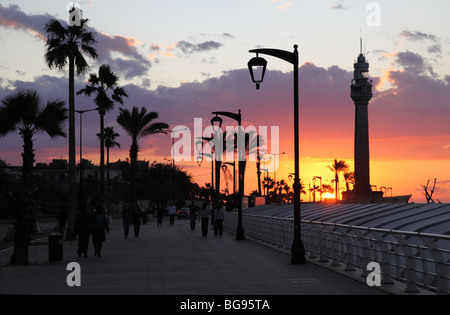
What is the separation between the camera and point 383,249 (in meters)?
14.7

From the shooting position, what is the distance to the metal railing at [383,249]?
1232cm

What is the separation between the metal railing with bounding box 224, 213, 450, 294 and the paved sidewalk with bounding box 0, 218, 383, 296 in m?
0.70

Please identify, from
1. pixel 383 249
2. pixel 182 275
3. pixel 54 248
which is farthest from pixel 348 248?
pixel 54 248

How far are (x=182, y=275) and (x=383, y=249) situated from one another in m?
4.89

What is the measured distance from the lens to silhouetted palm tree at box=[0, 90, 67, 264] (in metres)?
21.5

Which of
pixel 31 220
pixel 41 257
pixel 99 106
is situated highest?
pixel 99 106

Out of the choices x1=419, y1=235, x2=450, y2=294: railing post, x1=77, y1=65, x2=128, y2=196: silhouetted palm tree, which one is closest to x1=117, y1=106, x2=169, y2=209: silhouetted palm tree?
x1=77, y1=65, x2=128, y2=196: silhouetted palm tree

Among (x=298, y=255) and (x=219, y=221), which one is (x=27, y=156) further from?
(x=219, y=221)
